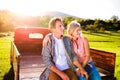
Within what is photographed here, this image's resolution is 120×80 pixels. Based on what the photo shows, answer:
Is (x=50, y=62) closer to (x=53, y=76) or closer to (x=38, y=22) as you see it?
(x=53, y=76)

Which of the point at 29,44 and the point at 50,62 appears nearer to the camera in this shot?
the point at 50,62

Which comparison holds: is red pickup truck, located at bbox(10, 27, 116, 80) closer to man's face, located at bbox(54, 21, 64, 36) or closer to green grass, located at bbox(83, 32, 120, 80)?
man's face, located at bbox(54, 21, 64, 36)

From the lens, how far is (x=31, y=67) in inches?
273

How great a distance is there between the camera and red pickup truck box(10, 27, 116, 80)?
578cm

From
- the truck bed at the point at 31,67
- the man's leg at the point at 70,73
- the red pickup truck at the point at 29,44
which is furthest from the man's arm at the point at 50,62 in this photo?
the red pickup truck at the point at 29,44

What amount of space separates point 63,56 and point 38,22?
141 ft

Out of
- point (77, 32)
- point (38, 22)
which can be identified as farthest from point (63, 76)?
point (38, 22)

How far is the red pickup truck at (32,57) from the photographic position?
19.0ft

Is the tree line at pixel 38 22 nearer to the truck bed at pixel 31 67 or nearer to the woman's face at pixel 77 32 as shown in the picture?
the truck bed at pixel 31 67

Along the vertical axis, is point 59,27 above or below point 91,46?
above

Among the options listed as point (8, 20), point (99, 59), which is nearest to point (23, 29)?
point (99, 59)

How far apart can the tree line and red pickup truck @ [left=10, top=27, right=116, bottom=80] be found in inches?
1195

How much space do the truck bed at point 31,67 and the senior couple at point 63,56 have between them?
171 centimetres

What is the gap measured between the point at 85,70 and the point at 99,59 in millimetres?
2111
